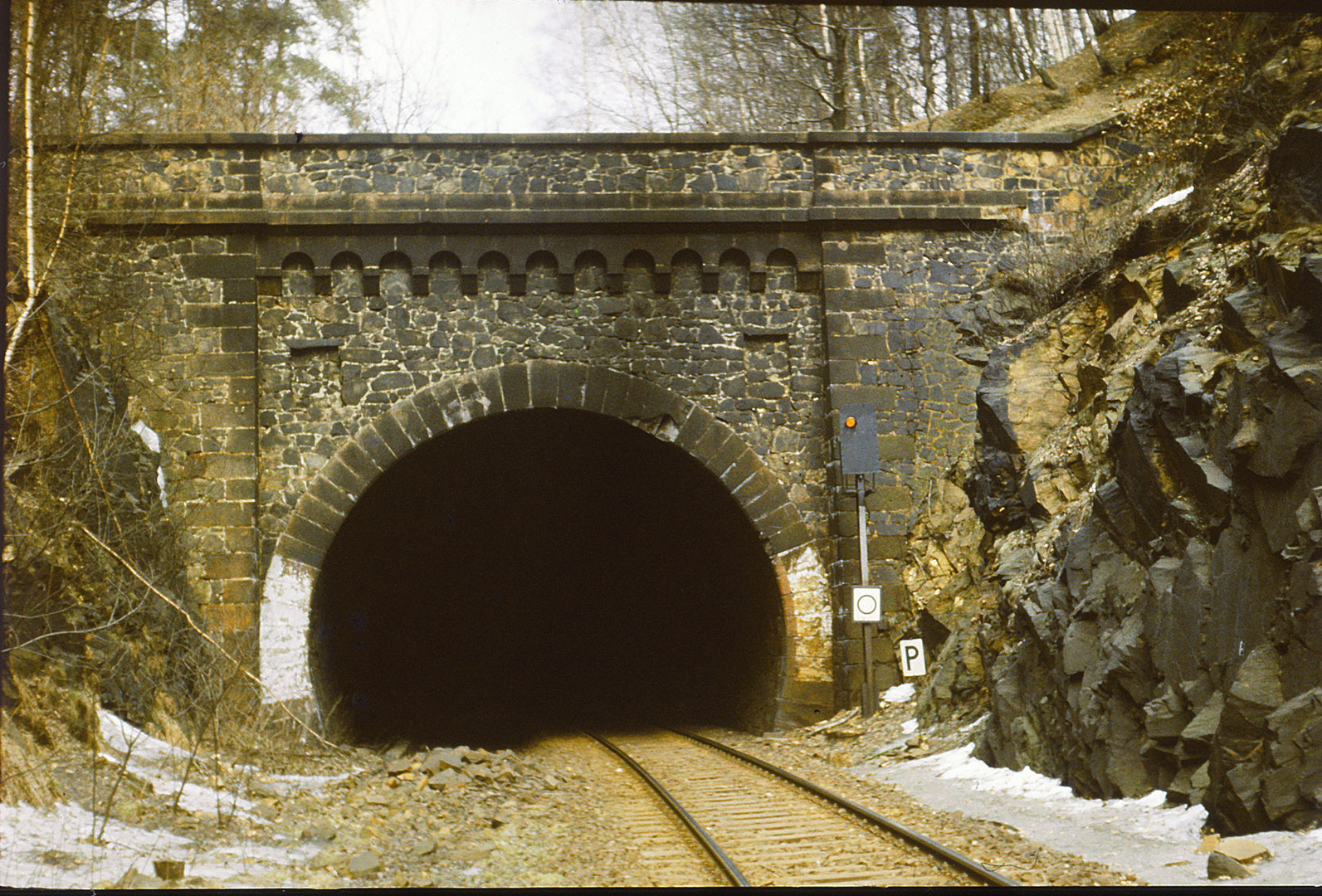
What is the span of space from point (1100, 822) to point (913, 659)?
515 cm

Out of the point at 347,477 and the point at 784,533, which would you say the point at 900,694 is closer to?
the point at 784,533

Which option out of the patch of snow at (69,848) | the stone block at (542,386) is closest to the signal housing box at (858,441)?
the stone block at (542,386)

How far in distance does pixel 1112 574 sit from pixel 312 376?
885cm

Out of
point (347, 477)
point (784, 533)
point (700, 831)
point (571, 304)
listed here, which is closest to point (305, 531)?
point (347, 477)

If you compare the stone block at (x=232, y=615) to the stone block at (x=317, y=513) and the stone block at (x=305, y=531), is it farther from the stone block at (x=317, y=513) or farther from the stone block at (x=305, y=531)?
the stone block at (x=317, y=513)

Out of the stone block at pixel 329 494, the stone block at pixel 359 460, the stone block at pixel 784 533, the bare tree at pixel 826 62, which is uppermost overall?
the bare tree at pixel 826 62

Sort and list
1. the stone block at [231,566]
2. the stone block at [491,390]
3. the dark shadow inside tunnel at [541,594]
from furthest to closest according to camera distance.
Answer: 1. the dark shadow inside tunnel at [541,594]
2. the stone block at [491,390]
3. the stone block at [231,566]

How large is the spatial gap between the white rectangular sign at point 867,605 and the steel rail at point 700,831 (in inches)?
117

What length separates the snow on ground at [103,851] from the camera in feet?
17.6

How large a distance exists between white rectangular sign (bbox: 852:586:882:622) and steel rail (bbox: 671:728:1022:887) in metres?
2.06

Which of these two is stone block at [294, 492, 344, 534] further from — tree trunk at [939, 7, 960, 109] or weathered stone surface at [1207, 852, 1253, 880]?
tree trunk at [939, 7, 960, 109]

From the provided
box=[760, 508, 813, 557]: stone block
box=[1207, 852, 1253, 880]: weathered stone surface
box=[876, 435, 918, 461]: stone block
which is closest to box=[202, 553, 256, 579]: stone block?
box=[760, 508, 813, 557]: stone block

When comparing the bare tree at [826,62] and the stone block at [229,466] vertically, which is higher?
the bare tree at [826,62]

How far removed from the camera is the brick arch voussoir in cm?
1241
